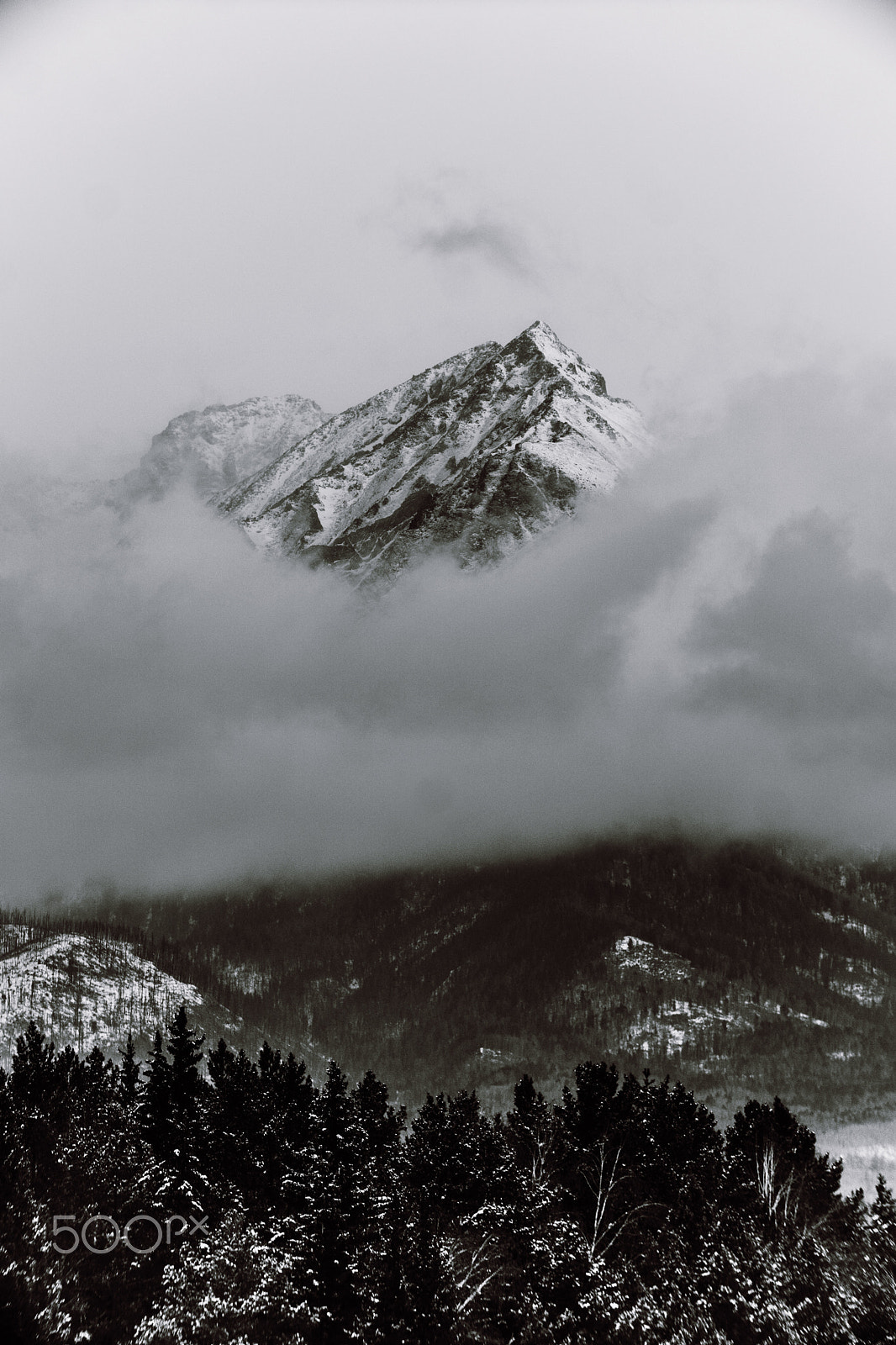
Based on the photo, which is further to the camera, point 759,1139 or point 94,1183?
point 759,1139

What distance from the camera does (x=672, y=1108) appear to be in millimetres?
164625

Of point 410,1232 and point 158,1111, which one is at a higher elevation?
point 158,1111

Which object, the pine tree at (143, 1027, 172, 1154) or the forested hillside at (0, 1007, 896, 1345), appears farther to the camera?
the pine tree at (143, 1027, 172, 1154)

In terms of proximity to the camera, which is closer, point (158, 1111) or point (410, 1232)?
point (410, 1232)

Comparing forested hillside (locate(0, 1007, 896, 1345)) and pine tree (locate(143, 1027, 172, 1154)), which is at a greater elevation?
pine tree (locate(143, 1027, 172, 1154))

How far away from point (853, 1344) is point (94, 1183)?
7366 centimetres

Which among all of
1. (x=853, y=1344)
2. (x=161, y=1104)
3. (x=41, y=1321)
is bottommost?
(x=853, y=1344)

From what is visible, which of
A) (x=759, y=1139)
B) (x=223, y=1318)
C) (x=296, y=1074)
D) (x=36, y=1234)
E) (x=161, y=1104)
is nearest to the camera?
(x=223, y=1318)

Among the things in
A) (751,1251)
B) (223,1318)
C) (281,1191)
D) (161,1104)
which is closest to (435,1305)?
(223,1318)

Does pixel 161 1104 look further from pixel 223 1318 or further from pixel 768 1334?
pixel 768 1334

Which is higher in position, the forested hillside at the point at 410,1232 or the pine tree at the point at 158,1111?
the pine tree at the point at 158,1111

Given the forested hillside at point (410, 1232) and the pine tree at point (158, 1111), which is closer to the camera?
the forested hillside at point (410, 1232)

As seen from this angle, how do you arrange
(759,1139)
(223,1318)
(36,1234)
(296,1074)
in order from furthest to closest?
(296,1074) < (759,1139) < (36,1234) < (223,1318)

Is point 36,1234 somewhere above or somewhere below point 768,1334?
above
